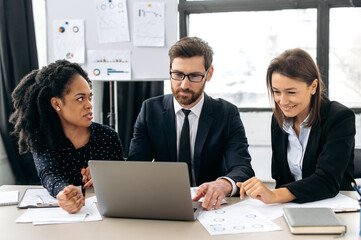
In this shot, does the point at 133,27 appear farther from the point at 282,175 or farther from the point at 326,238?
the point at 326,238

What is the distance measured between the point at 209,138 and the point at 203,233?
77cm

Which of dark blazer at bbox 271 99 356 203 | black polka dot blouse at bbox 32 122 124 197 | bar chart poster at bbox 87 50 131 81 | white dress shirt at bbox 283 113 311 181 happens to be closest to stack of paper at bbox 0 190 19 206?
black polka dot blouse at bbox 32 122 124 197

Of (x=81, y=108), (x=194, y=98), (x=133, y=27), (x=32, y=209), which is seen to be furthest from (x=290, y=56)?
(x=133, y=27)

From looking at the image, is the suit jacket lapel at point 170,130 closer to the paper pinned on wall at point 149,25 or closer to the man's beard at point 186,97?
the man's beard at point 186,97

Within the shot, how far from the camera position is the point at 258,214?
1.25 meters

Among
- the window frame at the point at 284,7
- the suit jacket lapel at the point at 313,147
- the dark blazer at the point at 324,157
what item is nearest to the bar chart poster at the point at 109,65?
the window frame at the point at 284,7

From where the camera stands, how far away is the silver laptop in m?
1.11

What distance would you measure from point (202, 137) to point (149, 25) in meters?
1.25

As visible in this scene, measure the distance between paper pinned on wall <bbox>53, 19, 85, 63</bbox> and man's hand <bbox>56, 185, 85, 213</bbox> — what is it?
1.65 meters

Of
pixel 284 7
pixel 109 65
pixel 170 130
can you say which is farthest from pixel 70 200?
pixel 284 7

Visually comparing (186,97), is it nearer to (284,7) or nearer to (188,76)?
(188,76)

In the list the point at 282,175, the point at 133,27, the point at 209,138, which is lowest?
the point at 282,175

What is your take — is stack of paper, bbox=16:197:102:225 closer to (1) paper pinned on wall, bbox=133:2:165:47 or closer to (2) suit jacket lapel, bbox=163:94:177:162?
(2) suit jacket lapel, bbox=163:94:177:162

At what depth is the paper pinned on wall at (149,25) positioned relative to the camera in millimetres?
2736
